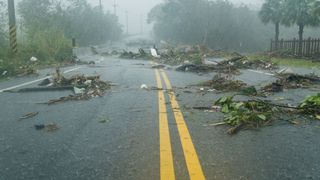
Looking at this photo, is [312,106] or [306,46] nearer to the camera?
[312,106]

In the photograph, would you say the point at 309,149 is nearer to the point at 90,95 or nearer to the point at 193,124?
the point at 193,124

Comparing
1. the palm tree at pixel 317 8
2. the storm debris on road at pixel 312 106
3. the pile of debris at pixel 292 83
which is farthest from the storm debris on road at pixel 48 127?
the palm tree at pixel 317 8

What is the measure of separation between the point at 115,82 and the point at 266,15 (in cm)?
3853

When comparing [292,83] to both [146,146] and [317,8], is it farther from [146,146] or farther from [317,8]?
[317,8]

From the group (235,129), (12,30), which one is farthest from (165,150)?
(12,30)

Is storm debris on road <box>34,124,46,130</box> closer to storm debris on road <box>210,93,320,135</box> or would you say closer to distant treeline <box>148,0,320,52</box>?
storm debris on road <box>210,93,320,135</box>

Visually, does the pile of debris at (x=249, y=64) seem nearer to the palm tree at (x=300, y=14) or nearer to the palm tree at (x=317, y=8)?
the palm tree at (x=317, y=8)

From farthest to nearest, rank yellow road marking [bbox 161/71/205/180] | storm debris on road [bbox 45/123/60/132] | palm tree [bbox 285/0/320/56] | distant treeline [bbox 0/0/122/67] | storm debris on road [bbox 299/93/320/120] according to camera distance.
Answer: palm tree [bbox 285/0/320/56] < distant treeline [bbox 0/0/122/67] < storm debris on road [bbox 299/93/320/120] < storm debris on road [bbox 45/123/60/132] < yellow road marking [bbox 161/71/205/180]

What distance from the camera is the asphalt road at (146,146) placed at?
455 centimetres

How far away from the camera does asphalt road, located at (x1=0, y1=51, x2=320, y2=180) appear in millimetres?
4547

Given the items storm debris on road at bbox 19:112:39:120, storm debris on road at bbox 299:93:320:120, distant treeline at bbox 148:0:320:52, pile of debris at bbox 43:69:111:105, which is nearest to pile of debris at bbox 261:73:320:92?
storm debris on road at bbox 299:93:320:120

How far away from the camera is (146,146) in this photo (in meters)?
5.59

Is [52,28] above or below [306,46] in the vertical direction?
above

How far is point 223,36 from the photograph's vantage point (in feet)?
216
